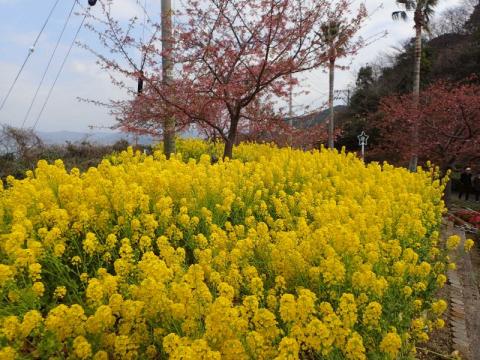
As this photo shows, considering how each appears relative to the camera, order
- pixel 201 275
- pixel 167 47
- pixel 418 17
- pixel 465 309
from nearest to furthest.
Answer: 1. pixel 201 275
2. pixel 465 309
3. pixel 167 47
4. pixel 418 17

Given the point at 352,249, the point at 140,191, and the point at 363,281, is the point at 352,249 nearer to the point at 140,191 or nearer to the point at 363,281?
the point at 363,281

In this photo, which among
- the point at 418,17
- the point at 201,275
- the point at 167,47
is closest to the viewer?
the point at 201,275

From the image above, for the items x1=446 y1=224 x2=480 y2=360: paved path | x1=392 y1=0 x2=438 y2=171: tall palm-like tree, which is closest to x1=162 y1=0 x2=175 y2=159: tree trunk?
x1=446 y1=224 x2=480 y2=360: paved path

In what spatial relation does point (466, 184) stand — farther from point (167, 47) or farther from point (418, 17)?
point (167, 47)

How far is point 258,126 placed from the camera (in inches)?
326

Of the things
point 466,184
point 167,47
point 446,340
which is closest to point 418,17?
point 466,184

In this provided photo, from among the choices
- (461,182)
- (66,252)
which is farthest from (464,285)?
(461,182)

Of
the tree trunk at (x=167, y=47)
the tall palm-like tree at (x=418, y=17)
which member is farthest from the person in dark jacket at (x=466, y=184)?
the tree trunk at (x=167, y=47)

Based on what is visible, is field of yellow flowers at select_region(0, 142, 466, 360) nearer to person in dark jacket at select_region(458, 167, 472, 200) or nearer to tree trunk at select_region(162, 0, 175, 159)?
tree trunk at select_region(162, 0, 175, 159)

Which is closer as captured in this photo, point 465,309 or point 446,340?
point 446,340

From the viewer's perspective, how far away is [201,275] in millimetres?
2463

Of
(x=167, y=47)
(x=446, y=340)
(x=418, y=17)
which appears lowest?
(x=446, y=340)

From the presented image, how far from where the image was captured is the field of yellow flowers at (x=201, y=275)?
84.0 inches

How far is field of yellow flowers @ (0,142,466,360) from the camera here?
213 centimetres
